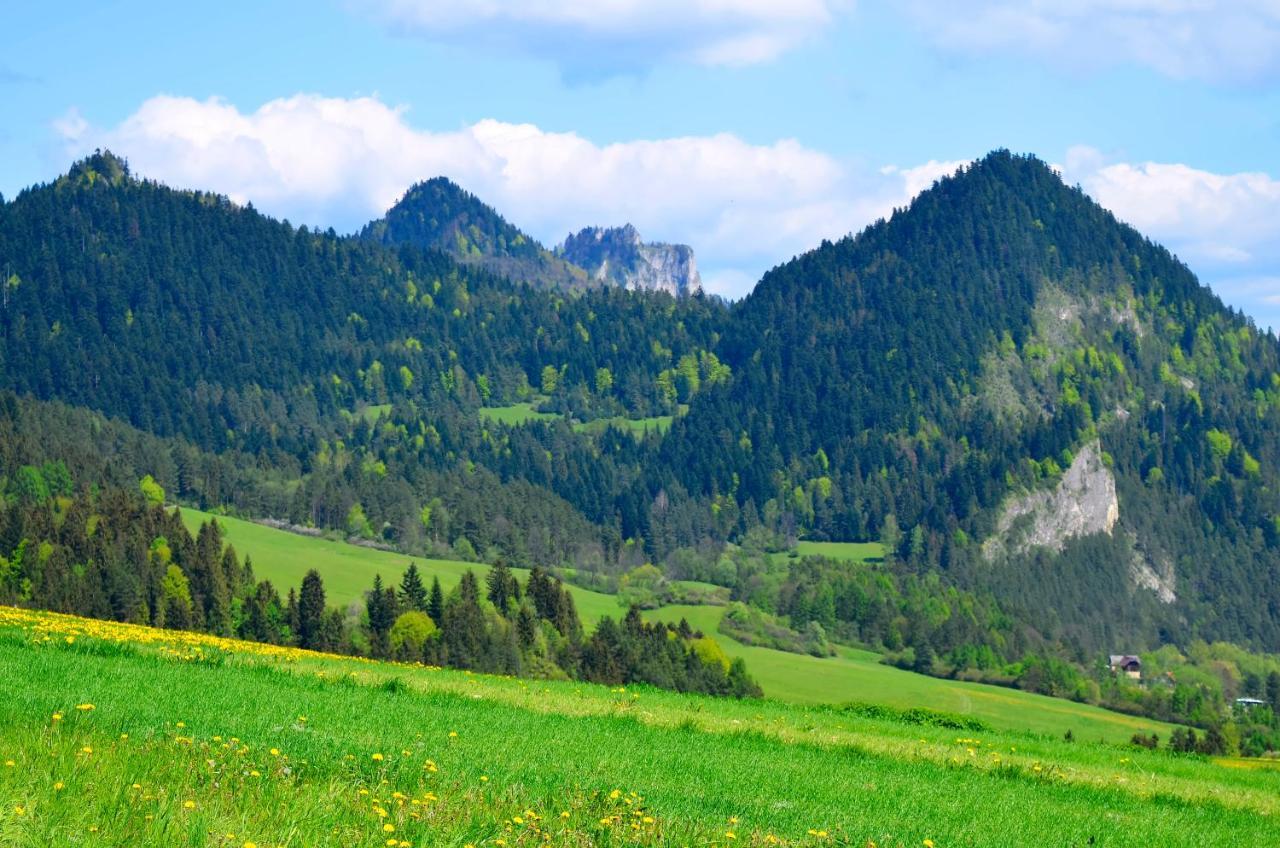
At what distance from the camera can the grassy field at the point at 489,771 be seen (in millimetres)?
16422

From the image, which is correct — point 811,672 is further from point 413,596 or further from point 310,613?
point 310,613

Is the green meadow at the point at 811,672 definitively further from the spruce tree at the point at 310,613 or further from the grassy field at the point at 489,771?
the grassy field at the point at 489,771

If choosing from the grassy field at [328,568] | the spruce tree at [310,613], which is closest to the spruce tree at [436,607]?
the spruce tree at [310,613]

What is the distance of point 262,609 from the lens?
113m

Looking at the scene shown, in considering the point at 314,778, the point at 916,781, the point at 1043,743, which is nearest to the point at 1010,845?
the point at 916,781

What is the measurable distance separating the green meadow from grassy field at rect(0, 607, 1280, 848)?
3662 inches

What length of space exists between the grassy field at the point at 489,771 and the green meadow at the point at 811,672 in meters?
93.0

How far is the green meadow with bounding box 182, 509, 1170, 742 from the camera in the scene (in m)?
140

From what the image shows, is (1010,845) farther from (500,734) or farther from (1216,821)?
(500,734)

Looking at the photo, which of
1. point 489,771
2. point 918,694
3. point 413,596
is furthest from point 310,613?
point 489,771

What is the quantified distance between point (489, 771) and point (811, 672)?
137m

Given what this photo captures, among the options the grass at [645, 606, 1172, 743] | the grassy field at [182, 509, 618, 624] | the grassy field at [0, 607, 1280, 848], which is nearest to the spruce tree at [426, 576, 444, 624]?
the grassy field at [182, 509, 618, 624]

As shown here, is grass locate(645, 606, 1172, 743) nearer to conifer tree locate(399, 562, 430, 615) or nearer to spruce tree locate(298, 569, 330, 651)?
conifer tree locate(399, 562, 430, 615)

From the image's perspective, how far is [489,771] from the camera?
20859mm
